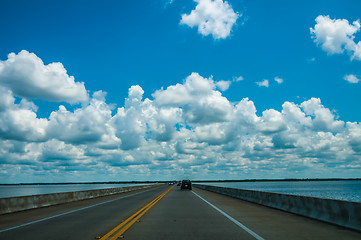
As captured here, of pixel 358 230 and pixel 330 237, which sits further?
pixel 358 230

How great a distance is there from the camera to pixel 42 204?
20672 mm

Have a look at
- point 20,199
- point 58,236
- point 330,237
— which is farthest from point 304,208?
point 20,199

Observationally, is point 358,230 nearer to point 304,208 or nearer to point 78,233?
point 304,208

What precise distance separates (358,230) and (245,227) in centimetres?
310

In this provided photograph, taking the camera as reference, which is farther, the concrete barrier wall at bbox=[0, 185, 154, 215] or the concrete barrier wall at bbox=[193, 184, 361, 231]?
the concrete barrier wall at bbox=[0, 185, 154, 215]

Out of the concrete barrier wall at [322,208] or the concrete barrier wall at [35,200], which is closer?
the concrete barrier wall at [322,208]

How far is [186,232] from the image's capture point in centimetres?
931

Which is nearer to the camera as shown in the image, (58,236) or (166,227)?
(58,236)

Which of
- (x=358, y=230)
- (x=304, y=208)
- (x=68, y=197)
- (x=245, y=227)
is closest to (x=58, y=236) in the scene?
(x=245, y=227)

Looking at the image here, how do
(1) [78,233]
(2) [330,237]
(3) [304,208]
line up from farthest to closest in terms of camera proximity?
(3) [304,208], (1) [78,233], (2) [330,237]

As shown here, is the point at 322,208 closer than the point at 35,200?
Yes

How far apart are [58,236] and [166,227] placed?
3172 mm

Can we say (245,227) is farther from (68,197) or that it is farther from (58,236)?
(68,197)

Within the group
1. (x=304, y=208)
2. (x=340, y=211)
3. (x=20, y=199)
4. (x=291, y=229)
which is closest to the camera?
(x=291, y=229)
